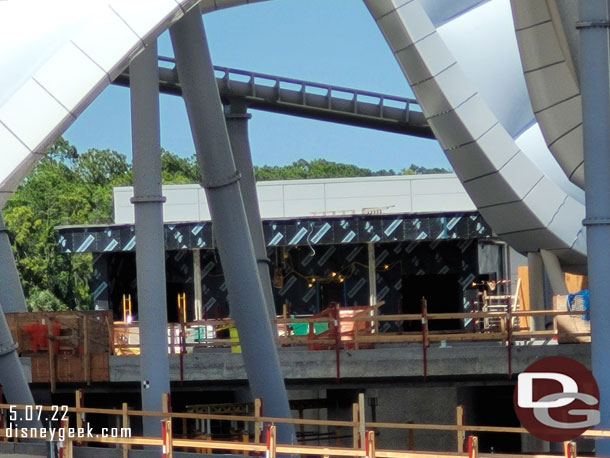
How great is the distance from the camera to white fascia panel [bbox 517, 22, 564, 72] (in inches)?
1315

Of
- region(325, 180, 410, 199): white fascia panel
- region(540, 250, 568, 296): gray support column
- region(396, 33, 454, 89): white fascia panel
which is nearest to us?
region(396, 33, 454, 89): white fascia panel

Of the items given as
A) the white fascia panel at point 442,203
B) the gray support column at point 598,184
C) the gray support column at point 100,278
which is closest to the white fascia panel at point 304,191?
the white fascia panel at point 442,203

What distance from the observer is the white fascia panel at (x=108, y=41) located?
1697 centimetres

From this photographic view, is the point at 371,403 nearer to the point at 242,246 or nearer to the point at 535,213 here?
the point at 535,213

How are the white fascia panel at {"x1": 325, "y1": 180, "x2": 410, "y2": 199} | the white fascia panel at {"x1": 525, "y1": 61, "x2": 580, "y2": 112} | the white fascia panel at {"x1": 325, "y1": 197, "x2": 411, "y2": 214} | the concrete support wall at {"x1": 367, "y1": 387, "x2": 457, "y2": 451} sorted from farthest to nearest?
the white fascia panel at {"x1": 325, "y1": 180, "x2": 410, "y2": 199} < the white fascia panel at {"x1": 325, "y1": 197, "x2": 411, "y2": 214} < the concrete support wall at {"x1": 367, "y1": 387, "x2": 457, "y2": 451} < the white fascia panel at {"x1": 525, "y1": 61, "x2": 580, "y2": 112}

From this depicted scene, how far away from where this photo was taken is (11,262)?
35.8 m

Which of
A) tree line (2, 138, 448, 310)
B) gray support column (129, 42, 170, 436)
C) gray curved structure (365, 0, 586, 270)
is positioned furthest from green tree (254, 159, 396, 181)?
gray support column (129, 42, 170, 436)

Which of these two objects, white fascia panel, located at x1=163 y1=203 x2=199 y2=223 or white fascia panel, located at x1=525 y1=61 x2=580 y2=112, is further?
white fascia panel, located at x1=163 y1=203 x2=199 y2=223

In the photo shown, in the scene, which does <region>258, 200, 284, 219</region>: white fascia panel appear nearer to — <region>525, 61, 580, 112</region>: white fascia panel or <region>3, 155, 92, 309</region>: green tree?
<region>3, 155, 92, 309</region>: green tree

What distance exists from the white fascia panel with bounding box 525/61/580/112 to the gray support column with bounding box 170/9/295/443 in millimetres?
10451

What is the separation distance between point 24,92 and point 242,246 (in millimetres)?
11264

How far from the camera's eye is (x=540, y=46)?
33562mm

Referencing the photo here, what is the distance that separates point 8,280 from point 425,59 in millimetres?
12415

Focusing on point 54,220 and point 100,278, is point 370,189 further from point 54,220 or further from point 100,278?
point 54,220
